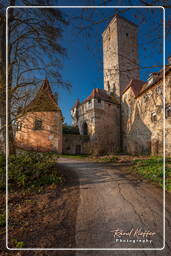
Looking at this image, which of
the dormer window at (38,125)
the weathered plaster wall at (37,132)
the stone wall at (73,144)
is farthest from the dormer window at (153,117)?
the dormer window at (38,125)

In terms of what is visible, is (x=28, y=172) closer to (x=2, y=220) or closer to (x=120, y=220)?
(x=2, y=220)

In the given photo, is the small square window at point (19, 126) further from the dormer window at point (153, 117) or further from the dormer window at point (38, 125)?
the dormer window at point (153, 117)

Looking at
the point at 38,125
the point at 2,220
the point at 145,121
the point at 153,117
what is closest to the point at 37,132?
the point at 38,125

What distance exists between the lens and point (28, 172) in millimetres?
3246

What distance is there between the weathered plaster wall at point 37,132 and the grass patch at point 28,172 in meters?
0.33

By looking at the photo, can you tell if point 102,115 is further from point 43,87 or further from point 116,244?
point 116,244

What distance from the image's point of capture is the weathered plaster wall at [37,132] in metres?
3.56

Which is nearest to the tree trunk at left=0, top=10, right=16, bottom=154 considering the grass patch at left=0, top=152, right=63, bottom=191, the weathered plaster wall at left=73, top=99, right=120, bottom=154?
the grass patch at left=0, top=152, right=63, bottom=191

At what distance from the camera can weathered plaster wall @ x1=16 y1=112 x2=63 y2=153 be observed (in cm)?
356

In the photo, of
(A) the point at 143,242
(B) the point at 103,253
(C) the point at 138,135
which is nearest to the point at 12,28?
(B) the point at 103,253

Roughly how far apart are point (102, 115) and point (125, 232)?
51.1ft

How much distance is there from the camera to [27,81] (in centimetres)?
326

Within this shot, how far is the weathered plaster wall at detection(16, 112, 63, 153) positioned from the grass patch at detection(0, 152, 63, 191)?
33 cm

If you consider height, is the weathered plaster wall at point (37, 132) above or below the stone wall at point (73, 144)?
above
